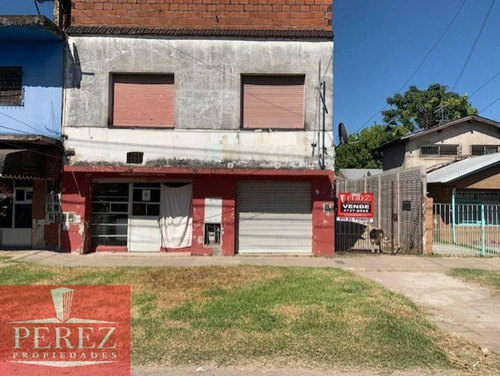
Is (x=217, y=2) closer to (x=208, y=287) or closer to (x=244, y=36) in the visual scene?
(x=244, y=36)

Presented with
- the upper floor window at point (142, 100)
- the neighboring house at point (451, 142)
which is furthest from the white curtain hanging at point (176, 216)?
the neighboring house at point (451, 142)

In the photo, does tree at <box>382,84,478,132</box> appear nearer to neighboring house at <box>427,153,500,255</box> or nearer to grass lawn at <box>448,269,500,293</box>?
neighboring house at <box>427,153,500,255</box>

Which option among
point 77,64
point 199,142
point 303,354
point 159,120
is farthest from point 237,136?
point 303,354

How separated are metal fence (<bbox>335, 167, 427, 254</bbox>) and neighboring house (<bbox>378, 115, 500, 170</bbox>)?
730cm

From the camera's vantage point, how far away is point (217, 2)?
12961 millimetres

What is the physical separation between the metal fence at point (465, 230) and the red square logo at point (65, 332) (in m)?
11.0

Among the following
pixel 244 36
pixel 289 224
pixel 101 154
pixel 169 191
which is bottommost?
pixel 289 224

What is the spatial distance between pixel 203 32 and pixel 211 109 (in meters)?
2.52

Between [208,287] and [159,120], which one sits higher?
[159,120]

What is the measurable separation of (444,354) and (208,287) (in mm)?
4475

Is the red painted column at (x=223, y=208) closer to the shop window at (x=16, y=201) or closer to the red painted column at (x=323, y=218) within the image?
the red painted column at (x=323, y=218)

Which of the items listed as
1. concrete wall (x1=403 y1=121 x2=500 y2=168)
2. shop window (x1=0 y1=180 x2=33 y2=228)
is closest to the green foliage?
concrete wall (x1=403 y1=121 x2=500 y2=168)

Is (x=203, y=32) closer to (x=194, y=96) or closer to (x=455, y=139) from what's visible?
(x=194, y=96)

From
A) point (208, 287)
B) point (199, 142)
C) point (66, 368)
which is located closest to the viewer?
point (66, 368)
